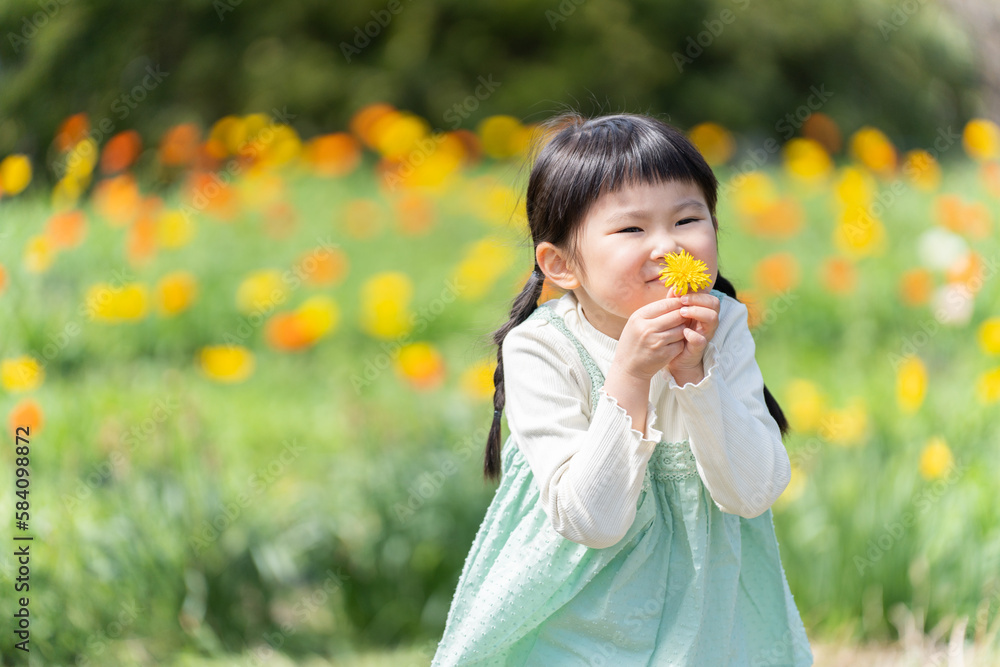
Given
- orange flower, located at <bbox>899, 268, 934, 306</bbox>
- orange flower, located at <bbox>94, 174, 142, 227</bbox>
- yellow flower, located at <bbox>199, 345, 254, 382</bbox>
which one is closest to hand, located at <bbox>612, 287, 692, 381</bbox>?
yellow flower, located at <bbox>199, 345, 254, 382</bbox>

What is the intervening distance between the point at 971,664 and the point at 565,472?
4.38ft

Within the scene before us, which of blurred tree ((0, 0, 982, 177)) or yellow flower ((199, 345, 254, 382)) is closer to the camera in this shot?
yellow flower ((199, 345, 254, 382))

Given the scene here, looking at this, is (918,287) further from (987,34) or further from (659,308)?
(659,308)

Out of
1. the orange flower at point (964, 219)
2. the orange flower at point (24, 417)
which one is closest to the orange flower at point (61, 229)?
the orange flower at point (24, 417)

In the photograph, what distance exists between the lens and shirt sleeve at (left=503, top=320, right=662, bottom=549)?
3.89ft

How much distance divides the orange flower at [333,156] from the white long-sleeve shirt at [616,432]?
312 cm

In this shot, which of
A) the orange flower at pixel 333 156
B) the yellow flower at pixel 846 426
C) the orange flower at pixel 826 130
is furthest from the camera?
the orange flower at pixel 826 130

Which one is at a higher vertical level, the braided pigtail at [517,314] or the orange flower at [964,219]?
the braided pigtail at [517,314]

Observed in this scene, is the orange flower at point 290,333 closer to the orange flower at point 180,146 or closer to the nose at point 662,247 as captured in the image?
the orange flower at point 180,146

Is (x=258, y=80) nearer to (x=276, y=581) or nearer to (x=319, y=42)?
(x=319, y=42)

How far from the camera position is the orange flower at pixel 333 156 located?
4.28m

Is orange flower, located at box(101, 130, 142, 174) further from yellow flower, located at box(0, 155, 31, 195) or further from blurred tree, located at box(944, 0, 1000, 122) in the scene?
blurred tree, located at box(944, 0, 1000, 122)

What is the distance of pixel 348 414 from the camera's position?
2.73 meters

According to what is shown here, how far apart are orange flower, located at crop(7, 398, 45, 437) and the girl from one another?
138cm
